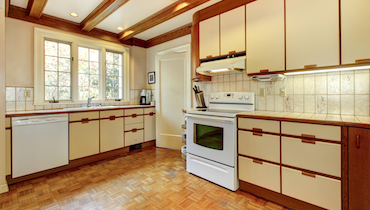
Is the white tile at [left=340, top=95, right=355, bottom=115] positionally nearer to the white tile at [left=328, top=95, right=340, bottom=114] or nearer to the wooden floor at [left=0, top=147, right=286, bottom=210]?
the white tile at [left=328, top=95, right=340, bottom=114]

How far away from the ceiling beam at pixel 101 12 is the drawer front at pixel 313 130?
8.13 ft

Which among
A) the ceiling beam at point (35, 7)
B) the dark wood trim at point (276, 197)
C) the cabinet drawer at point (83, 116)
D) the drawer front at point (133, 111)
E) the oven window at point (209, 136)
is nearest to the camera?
the dark wood trim at point (276, 197)

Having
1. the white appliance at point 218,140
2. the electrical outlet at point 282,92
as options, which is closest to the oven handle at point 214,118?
the white appliance at point 218,140

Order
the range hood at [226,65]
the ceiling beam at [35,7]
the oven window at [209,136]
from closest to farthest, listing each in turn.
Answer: the oven window at [209,136] → the range hood at [226,65] → the ceiling beam at [35,7]

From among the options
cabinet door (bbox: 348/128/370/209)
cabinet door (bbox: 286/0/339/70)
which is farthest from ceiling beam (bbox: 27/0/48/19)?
cabinet door (bbox: 348/128/370/209)

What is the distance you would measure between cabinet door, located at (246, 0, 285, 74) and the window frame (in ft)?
9.10

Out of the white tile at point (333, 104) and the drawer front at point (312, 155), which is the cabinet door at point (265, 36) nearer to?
the white tile at point (333, 104)

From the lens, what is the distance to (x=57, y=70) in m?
2.97

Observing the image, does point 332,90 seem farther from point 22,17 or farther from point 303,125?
point 22,17

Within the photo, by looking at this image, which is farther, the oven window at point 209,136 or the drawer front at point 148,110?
the drawer front at point 148,110

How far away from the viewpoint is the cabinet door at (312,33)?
1.59m

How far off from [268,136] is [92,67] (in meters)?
3.38

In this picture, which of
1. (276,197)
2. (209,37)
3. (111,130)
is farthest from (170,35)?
(276,197)

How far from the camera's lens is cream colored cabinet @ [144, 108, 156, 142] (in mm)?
3603
